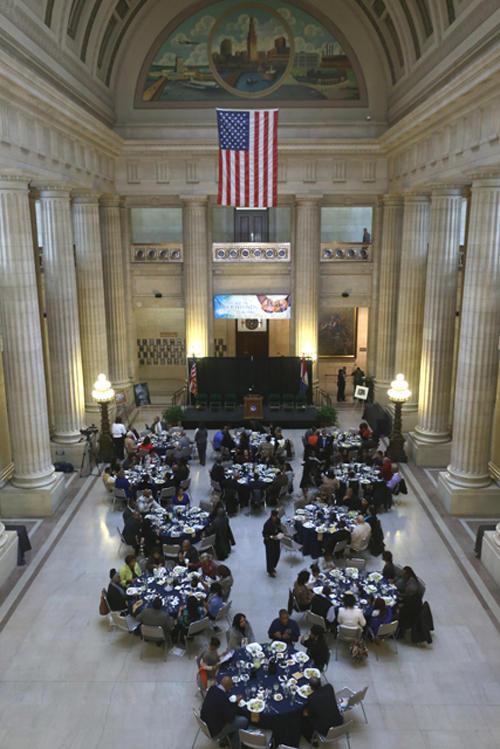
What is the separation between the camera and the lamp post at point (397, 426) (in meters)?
17.5

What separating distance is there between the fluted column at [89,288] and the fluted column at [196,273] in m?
3.88

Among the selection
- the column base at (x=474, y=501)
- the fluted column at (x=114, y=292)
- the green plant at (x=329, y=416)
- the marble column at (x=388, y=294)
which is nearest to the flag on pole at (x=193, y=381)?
the fluted column at (x=114, y=292)

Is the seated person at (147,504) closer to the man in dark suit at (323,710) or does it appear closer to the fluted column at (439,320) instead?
the man in dark suit at (323,710)

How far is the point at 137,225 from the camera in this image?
26000 millimetres

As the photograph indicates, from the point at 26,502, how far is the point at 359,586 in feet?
27.0

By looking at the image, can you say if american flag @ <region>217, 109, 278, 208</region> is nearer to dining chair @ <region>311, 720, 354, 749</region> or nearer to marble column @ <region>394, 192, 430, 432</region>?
marble column @ <region>394, 192, 430, 432</region>

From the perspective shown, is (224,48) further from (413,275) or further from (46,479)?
(46,479)

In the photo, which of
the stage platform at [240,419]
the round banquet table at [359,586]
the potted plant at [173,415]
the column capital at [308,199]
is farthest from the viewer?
the column capital at [308,199]

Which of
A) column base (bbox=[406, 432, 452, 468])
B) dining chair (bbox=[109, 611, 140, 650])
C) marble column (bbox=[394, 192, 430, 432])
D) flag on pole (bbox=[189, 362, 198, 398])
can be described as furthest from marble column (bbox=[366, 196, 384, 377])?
dining chair (bbox=[109, 611, 140, 650])

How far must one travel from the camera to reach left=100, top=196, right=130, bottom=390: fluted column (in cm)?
2195

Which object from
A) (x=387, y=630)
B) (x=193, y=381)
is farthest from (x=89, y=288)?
(x=387, y=630)

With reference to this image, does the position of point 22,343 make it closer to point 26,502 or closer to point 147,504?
point 26,502

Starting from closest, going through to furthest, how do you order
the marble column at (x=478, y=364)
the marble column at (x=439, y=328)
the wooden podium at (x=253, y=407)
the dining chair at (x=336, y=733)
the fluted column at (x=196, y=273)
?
the dining chair at (x=336, y=733) → the marble column at (x=478, y=364) → the marble column at (x=439, y=328) → the wooden podium at (x=253, y=407) → the fluted column at (x=196, y=273)

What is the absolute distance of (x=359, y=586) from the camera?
10.6 metres
